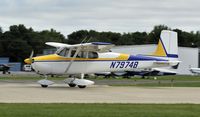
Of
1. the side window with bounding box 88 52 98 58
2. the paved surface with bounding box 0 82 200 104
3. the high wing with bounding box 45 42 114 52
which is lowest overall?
the paved surface with bounding box 0 82 200 104

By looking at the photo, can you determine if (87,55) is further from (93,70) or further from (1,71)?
(1,71)

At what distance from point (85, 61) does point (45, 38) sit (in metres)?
111

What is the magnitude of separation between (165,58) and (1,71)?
55935 millimetres

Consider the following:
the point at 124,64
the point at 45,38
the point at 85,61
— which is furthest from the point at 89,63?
the point at 45,38

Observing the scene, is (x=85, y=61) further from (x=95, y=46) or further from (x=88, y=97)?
(x=88, y=97)

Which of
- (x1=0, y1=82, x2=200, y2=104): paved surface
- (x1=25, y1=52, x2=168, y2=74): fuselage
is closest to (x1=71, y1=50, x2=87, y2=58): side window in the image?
(x1=25, y1=52, x2=168, y2=74): fuselage

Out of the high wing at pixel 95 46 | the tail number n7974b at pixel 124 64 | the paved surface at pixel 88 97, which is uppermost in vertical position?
the high wing at pixel 95 46

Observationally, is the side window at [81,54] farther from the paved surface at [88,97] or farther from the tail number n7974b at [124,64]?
the paved surface at [88,97]

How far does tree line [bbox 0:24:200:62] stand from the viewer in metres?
122

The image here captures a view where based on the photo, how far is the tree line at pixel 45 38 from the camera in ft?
401

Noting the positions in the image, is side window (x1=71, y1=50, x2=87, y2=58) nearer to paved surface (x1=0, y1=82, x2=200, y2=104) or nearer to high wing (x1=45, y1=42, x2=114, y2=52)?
high wing (x1=45, y1=42, x2=114, y2=52)

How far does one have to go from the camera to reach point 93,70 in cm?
2777

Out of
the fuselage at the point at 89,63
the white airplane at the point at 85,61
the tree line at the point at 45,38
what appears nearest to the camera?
the white airplane at the point at 85,61

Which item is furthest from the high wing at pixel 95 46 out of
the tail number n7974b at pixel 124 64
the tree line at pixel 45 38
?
the tree line at pixel 45 38
